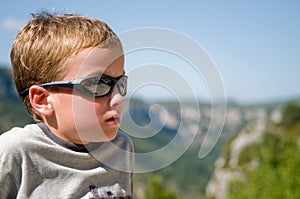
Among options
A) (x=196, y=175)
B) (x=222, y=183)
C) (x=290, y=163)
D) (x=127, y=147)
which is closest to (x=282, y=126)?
(x=222, y=183)

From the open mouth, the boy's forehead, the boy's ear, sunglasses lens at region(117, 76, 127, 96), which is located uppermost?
the boy's forehead

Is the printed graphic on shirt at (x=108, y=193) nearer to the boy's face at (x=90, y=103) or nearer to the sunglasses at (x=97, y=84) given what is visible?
the boy's face at (x=90, y=103)

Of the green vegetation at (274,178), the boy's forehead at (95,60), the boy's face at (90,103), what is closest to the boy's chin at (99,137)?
the boy's face at (90,103)

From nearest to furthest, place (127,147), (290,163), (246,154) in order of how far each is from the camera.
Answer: (127,147)
(290,163)
(246,154)

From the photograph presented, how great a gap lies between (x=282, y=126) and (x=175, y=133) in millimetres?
38490

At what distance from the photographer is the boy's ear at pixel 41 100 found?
179 centimetres

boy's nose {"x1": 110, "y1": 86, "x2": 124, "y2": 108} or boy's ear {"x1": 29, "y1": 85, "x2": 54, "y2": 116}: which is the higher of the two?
boy's nose {"x1": 110, "y1": 86, "x2": 124, "y2": 108}

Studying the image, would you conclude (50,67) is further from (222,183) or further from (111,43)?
(222,183)

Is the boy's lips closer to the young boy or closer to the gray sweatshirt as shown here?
the young boy

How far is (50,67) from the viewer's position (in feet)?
5.84

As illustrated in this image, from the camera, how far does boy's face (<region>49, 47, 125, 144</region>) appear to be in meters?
1.72

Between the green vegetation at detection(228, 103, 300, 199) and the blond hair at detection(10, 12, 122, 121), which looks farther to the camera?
the green vegetation at detection(228, 103, 300, 199)

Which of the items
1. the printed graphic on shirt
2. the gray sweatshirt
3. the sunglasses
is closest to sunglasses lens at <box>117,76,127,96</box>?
the sunglasses

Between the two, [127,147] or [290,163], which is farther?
[290,163]
